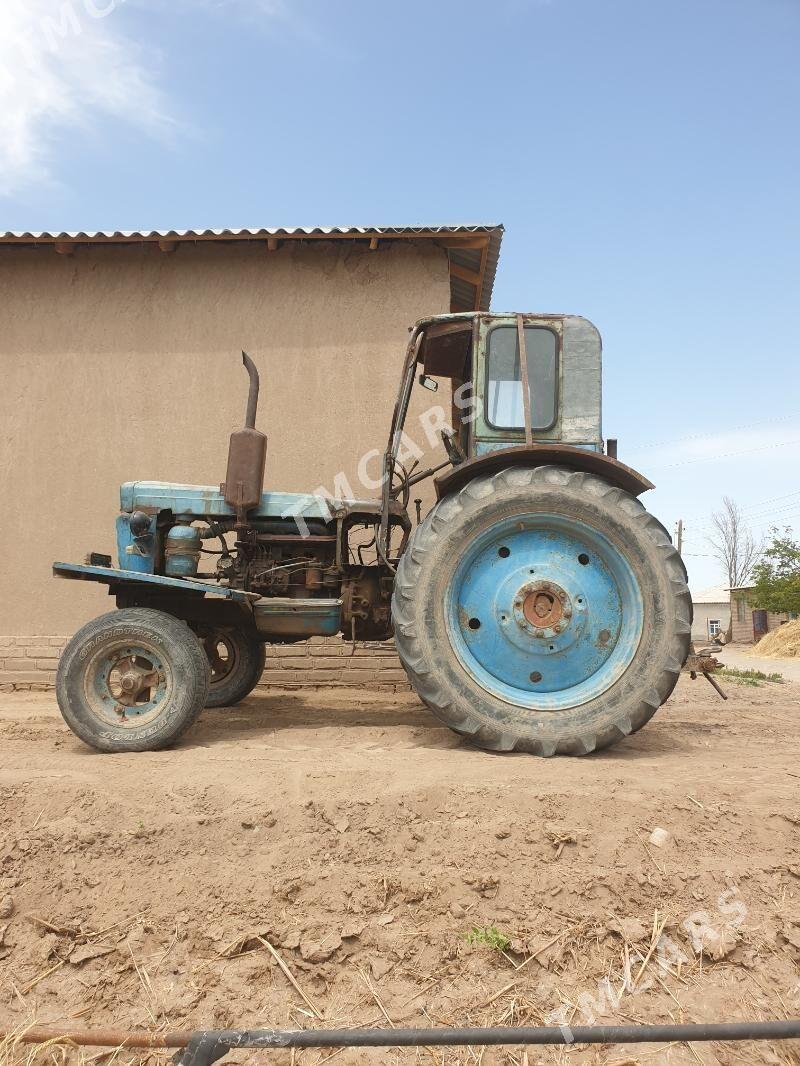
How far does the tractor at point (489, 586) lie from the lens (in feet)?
11.6

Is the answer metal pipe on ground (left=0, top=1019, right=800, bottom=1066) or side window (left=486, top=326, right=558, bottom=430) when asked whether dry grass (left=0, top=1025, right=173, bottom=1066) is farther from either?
side window (left=486, top=326, right=558, bottom=430)

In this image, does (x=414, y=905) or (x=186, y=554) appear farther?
(x=186, y=554)

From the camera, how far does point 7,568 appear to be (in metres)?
7.18

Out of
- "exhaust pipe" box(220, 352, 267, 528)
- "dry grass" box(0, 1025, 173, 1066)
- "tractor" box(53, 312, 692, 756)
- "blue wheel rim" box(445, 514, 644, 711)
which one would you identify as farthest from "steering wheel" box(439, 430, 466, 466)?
"dry grass" box(0, 1025, 173, 1066)

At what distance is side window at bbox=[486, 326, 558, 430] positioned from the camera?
4.11 m

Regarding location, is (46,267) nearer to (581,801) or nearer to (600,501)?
(600,501)

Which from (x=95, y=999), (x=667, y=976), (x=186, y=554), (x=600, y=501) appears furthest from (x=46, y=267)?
(x=667, y=976)

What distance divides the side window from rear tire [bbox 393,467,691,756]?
501 millimetres

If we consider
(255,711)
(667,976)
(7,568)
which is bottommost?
(667,976)

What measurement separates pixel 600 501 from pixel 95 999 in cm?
285

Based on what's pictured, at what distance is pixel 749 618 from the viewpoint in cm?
3569

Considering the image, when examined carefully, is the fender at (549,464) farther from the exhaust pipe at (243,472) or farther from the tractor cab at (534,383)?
the exhaust pipe at (243,472)

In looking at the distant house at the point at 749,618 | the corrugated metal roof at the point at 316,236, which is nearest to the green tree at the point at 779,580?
the distant house at the point at 749,618

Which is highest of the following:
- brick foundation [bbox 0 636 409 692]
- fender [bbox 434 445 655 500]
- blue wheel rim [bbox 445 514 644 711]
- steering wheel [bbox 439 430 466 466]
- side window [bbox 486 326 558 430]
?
side window [bbox 486 326 558 430]
